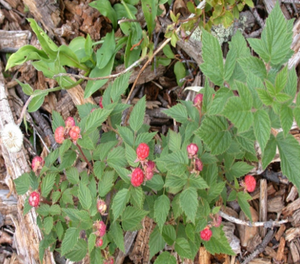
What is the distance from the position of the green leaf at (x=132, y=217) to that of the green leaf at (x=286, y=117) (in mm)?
761

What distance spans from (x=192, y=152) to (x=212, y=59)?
1.26 ft

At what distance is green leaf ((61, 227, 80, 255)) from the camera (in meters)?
1.36

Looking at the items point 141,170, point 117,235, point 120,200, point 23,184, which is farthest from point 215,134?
point 23,184

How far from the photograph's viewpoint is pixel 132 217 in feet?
4.77

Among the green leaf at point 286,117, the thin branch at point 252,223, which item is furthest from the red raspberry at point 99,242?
the green leaf at point 286,117

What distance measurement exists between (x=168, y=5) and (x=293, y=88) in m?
1.47

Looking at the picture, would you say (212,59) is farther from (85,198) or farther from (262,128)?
(85,198)

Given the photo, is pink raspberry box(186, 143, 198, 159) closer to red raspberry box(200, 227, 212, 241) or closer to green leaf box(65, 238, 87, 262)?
red raspberry box(200, 227, 212, 241)

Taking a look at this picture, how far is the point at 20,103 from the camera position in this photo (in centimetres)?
233

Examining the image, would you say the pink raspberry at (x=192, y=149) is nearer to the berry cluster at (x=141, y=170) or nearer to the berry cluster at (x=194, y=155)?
the berry cluster at (x=194, y=155)

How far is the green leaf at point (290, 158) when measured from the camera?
1166mm

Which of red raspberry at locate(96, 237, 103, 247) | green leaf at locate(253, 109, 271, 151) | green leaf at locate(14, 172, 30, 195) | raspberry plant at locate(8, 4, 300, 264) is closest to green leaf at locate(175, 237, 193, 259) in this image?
raspberry plant at locate(8, 4, 300, 264)

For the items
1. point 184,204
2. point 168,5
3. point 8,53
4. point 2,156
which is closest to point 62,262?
point 2,156

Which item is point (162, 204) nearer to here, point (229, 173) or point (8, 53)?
point (229, 173)
